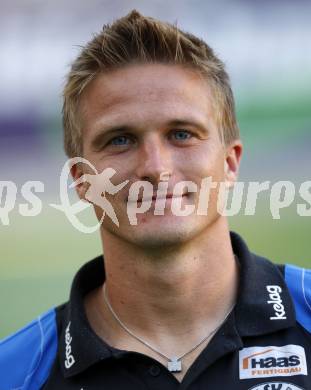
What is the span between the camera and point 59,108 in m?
4.20

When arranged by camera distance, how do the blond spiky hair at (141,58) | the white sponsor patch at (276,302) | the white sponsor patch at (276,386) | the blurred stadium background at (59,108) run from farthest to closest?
the blurred stadium background at (59,108)
the blond spiky hair at (141,58)
the white sponsor patch at (276,302)
the white sponsor patch at (276,386)

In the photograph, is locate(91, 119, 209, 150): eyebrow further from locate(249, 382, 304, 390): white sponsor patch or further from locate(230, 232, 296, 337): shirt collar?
locate(249, 382, 304, 390): white sponsor patch

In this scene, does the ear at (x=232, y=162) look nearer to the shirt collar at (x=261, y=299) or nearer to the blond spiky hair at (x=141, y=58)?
the blond spiky hair at (x=141, y=58)

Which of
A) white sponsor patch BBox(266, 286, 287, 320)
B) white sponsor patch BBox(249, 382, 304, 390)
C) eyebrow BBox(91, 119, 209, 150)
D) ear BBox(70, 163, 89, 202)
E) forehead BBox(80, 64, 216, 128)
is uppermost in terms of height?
forehead BBox(80, 64, 216, 128)

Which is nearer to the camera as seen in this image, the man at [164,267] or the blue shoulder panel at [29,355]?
the man at [164,267]

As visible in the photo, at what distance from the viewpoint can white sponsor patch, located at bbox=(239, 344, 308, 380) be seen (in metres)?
2.22

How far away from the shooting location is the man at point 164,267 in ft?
7.37

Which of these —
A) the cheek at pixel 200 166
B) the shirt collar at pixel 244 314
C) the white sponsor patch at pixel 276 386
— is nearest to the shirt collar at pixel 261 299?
the shirt collar at pixel 244 314

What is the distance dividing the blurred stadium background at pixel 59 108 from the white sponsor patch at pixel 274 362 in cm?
176

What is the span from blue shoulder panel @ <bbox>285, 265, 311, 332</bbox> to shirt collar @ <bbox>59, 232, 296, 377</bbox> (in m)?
0.02

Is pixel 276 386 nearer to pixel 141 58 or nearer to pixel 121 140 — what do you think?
pixel 121 140

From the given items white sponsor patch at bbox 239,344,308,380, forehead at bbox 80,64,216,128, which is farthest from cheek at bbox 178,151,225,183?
white sponsor patch at bbox 239,344,308,380

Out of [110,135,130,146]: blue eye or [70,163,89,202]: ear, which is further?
[70,163,89,202]: ear

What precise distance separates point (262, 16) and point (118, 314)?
6.95ft
